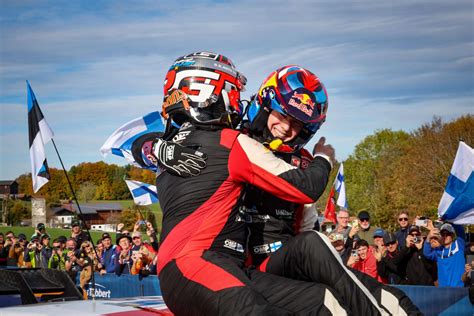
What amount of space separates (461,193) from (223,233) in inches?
339

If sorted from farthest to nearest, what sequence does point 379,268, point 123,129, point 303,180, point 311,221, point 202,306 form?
point 123,129 → point 379,268 → point 311,221 → point 303,180 → point 202,306

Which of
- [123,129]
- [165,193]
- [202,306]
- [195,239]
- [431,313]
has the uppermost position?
[123,129]

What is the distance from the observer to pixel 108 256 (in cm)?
1608

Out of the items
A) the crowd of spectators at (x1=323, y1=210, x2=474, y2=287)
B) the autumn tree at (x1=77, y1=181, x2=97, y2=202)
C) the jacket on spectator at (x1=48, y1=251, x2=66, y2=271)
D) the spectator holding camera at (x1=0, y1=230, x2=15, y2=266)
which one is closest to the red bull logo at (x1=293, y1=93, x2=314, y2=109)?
the crowd of spectators at (x1=323, y1=210, x2=474, y2=287)

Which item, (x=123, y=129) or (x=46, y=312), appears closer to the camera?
(x=46, y=312)

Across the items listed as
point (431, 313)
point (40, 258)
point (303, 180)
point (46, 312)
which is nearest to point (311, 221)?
point (303, 180)

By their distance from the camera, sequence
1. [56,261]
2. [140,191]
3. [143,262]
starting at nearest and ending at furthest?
[143,262] → [140,191] → [56,261]

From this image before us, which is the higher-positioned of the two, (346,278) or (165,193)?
(165,193)

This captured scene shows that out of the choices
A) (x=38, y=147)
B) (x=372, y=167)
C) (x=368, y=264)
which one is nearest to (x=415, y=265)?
(x=368, y=264)

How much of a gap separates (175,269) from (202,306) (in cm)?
24

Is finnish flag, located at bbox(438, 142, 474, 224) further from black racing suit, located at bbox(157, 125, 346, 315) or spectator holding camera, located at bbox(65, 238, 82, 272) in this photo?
spectator holding camera, located at bbox(65, 238, 82, 272)

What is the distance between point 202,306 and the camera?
3332 millimetres

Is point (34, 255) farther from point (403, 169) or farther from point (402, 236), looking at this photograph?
point (403, 169)

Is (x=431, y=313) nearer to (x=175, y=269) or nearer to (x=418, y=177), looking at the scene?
(x=175, y=269)
